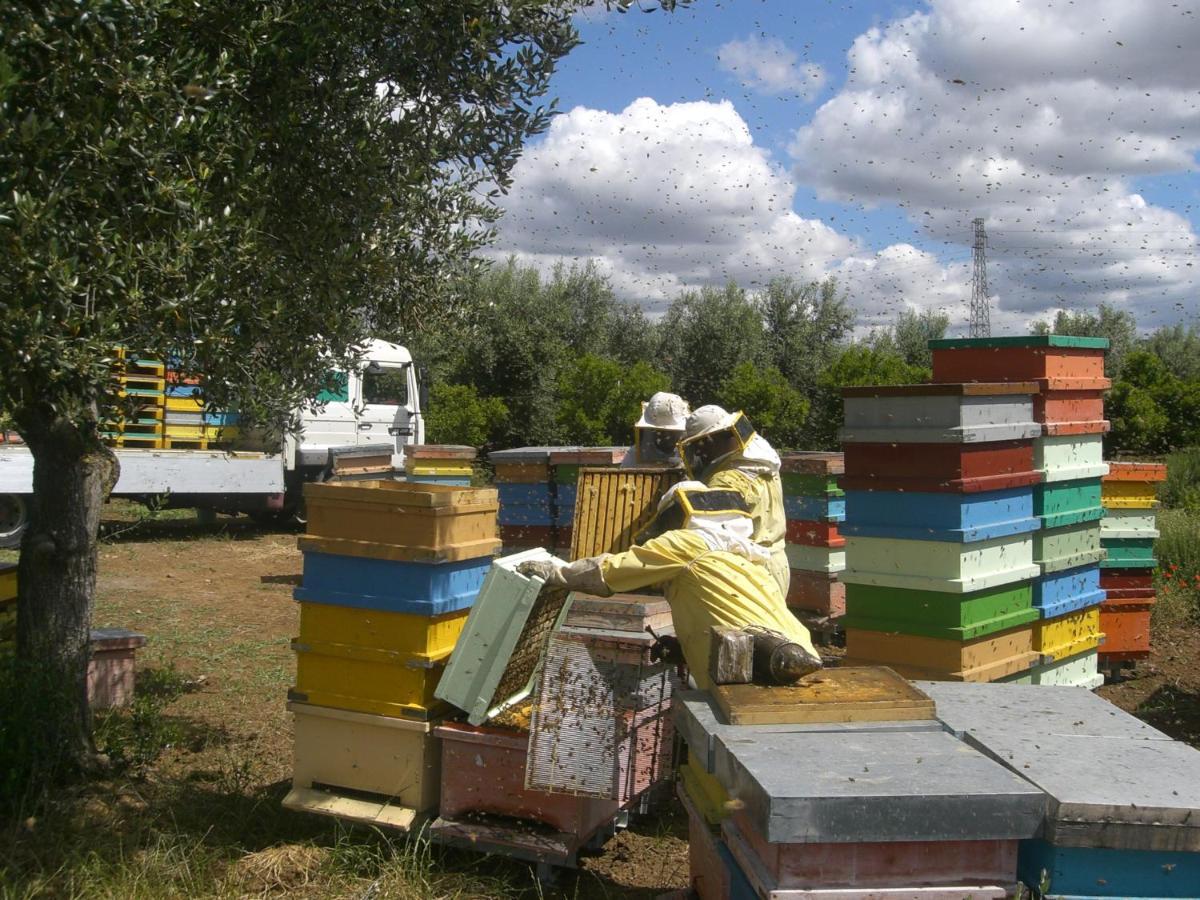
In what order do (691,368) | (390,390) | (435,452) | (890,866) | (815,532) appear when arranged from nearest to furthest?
(890,866) < (815,532) < (435,452) < (390,390) < (691,368)

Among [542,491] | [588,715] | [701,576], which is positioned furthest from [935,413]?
A: [542,491]

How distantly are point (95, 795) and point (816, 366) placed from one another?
25.8 m

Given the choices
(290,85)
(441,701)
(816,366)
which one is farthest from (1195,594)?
(816,366)

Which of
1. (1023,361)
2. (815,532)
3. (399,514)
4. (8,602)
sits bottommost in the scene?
(8,602)

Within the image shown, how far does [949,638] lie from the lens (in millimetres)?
4902

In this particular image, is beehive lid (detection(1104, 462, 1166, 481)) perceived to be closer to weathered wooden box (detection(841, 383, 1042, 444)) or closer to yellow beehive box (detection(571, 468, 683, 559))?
weathered wooden box (detection(841, 383, 1042, 444))

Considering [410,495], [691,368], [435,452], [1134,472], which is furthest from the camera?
[691,368]

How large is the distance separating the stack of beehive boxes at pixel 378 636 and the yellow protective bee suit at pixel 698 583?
0.68m

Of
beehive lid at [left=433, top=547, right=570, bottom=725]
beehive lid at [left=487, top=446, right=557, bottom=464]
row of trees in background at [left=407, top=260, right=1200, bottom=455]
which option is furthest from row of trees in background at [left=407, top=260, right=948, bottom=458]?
beehive lid at [left=433, top=547, right=570, bottom=725]

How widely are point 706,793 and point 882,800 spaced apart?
96cm

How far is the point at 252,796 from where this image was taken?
15.8 feet

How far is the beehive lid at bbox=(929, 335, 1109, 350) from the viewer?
18.2ft

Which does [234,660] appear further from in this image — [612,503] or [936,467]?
[936,467]

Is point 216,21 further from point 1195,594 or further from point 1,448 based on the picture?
point 1,448
